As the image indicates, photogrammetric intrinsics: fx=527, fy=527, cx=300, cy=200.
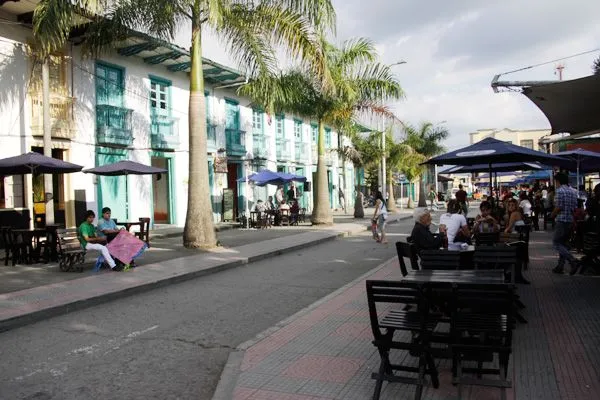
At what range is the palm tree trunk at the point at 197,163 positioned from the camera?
14.1m

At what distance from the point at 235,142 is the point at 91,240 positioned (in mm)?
15621

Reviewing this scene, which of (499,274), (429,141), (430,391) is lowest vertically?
(430,391)

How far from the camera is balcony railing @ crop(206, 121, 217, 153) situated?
24.2 metres

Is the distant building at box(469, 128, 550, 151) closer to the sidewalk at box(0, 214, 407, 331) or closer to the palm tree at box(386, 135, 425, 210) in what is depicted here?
the palm tree at box(386, 135, 425, 210)

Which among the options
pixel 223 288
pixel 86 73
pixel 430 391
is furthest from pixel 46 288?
pixel 86 73

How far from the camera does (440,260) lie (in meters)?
6.43

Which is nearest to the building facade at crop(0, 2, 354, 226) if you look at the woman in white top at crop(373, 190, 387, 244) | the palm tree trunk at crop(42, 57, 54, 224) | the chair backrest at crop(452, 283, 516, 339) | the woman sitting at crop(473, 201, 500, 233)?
the palm tree trunk at crop(42, 57, 54, 224)

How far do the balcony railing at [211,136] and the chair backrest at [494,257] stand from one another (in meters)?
18.8

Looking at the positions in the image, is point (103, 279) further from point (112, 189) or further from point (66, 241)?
point (112, 189)

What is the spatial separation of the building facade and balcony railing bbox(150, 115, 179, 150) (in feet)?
0.14

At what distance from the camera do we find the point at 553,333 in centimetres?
570

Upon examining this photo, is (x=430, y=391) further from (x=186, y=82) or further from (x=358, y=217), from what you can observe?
(x=358, y=217)

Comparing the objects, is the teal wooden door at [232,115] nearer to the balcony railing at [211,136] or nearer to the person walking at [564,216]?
the balcony railing at [211,136]

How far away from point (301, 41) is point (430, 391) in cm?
1144
